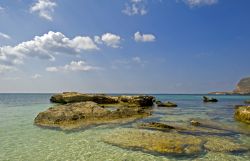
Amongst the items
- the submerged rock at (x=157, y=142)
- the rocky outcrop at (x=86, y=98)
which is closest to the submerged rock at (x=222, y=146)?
the submerged rock at (x=157, y=142)

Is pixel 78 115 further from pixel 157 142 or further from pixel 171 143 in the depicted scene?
pixel 171 143

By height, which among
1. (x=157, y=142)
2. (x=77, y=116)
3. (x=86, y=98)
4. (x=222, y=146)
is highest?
(x=86, y=98)

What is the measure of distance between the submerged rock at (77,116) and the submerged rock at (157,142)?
20.5 ft

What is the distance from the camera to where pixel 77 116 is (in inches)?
932

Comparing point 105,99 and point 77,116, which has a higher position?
point 105,99

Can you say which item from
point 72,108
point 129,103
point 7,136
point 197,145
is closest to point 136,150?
point 197,145

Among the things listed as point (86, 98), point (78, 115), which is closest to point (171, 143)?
point (78, 115)

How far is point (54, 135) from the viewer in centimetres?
1697

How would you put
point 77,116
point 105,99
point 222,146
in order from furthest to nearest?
point 105,99
point 77,116
point 222,146

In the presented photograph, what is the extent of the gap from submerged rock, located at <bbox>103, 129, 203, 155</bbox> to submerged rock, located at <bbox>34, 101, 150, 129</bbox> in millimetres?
6261

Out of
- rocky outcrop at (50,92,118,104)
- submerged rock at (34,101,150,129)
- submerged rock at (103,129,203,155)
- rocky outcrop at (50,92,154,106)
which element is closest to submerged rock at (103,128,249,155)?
submerged rock at (103,129,203,155)

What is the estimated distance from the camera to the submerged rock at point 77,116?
21859 millimetres

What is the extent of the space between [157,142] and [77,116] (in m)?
11.7

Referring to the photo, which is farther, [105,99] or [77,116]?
[105,99]
